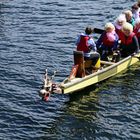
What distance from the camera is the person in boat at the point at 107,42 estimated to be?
23.7 meters

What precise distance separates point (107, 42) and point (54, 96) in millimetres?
4049

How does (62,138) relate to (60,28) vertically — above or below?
below

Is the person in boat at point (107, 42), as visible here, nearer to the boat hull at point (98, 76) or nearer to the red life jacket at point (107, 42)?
the red life jacket at point (107, 42)

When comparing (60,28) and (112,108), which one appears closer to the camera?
(112,108)

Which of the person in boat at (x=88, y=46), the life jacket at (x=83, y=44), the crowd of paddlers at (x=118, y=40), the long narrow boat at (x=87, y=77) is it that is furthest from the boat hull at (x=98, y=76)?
the life jacket at (x=83, y=44)

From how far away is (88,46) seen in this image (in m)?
22.1

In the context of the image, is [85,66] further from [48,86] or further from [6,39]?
[6,39]

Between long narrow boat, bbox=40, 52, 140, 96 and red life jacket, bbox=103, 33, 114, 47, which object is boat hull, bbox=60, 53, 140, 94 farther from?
red life jacket, bbox=103, 33, 114, 47

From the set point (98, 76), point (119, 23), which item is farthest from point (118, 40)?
point (98, 76)

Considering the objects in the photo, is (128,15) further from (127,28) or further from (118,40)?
(118,40)

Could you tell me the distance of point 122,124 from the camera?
19.8 metres

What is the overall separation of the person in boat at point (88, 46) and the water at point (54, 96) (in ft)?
4.93

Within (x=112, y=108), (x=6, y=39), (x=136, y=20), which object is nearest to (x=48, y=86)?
(x=112, y=108)

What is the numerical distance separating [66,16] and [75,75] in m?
12.2
